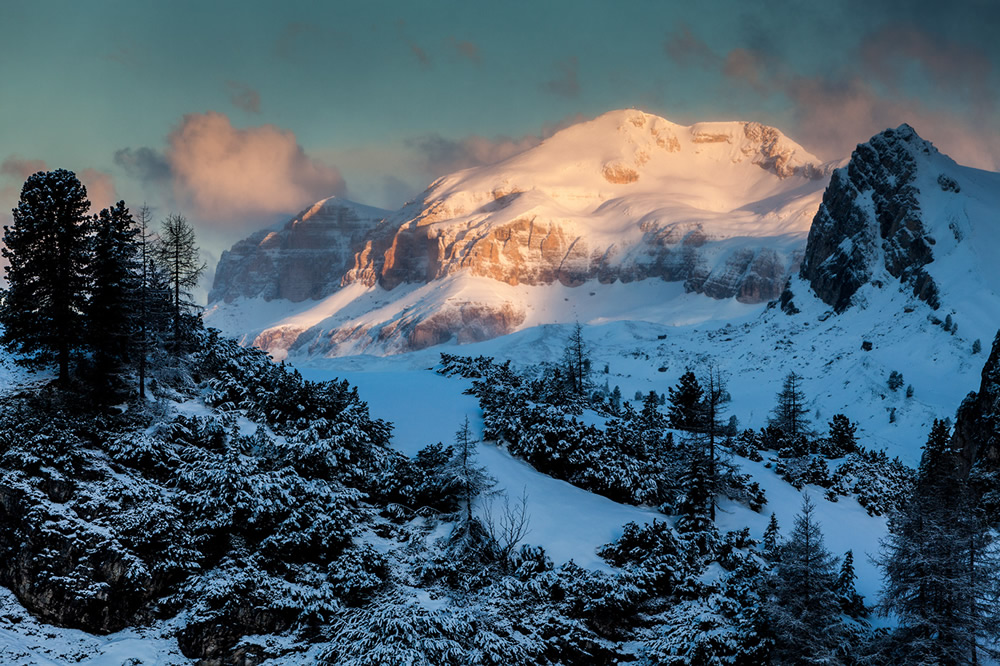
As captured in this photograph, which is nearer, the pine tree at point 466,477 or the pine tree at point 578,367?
the pine tree at point 466,477

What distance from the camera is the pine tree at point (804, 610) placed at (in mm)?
23938

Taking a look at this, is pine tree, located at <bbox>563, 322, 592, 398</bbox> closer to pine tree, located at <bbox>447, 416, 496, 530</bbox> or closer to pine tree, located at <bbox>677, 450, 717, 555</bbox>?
pine tree, located at <bbox>677, 450, 717, 555</bbox>

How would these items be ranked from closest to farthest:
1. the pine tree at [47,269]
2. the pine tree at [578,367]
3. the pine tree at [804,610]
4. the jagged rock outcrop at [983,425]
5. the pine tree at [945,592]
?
the pine tree at [945,592] → the pine tree at [804,610] → the pine tree at [47,269] → the jagged rock outcrop at [983,425] → the pine tree at [578,367]

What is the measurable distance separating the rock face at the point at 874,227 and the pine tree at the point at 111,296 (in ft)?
400

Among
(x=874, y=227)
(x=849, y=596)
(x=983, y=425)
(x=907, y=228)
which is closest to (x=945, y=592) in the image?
(x=849, y=596)

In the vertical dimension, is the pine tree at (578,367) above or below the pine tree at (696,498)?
above

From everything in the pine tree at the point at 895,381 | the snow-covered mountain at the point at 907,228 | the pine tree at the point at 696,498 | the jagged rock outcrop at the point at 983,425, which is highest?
the snow-covered mountain at the point at 907,228

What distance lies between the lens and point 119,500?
27656mm

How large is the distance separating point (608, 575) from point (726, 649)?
5.57m

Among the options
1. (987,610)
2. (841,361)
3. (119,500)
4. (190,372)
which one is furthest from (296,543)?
(841,361)

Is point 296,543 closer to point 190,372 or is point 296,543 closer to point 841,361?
point 190,372

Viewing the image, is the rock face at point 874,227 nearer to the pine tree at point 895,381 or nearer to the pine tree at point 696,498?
the pine tree at point 895,381

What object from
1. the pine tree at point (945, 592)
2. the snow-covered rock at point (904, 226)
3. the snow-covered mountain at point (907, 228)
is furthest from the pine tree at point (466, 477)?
the snow-covered rock at point (904, 226)

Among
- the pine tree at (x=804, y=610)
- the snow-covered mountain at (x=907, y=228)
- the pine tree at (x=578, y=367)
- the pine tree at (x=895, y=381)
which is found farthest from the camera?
the snow-covered mountain at (x=907, y=228)
